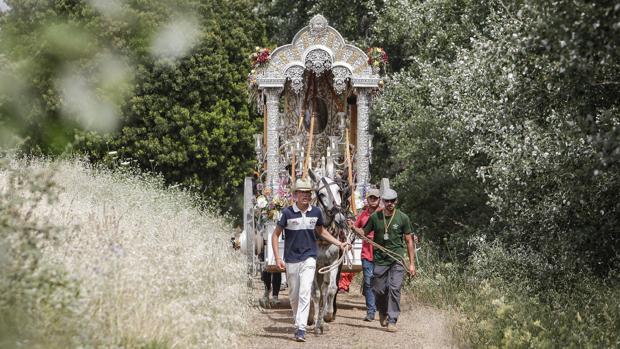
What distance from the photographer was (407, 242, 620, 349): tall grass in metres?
10.3

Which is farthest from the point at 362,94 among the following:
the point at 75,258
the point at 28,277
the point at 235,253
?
the point at 28,277

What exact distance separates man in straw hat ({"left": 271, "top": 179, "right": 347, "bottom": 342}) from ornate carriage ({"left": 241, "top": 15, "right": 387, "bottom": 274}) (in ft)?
12.4

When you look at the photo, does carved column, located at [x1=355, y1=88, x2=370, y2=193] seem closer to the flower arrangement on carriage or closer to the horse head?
the flower arrangement on carriage

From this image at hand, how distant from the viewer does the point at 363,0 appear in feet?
95.5

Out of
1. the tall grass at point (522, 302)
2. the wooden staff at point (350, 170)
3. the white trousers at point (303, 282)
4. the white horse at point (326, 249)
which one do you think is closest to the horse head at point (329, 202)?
the white horse at point (326, 249)

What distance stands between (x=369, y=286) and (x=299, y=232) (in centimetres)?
283

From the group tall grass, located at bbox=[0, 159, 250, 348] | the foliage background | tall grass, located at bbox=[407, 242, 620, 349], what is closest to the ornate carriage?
the foliage background

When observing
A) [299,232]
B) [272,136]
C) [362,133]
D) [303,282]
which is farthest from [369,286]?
[272,136]

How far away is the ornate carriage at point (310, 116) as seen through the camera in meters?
16.9

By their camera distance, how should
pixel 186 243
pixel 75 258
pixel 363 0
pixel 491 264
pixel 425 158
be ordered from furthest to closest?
pixel 363 0
pixel 425 158
pixel 491 264
pixel 186 243
pixel 75 258

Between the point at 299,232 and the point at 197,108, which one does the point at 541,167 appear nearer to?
the point at 299,232

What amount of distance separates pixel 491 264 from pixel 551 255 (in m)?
1.83

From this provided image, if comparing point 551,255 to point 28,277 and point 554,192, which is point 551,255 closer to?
point 554,192

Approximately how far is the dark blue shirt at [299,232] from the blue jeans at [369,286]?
7.85 ft
